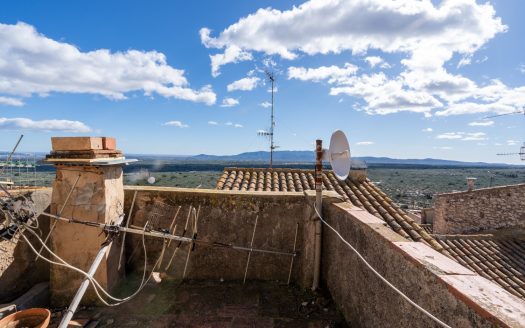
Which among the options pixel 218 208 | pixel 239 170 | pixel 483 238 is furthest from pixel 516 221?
pixel 218 208

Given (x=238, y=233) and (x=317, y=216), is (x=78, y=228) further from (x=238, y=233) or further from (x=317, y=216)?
(x=317, y=216)

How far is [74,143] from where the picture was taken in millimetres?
4027

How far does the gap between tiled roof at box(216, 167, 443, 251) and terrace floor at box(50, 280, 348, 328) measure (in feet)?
9.48

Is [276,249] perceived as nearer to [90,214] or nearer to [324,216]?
[324,216]

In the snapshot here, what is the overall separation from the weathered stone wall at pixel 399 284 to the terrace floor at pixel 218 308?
0.42 m

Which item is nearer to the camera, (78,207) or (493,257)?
(78,207)

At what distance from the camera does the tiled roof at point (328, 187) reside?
697 centimetres

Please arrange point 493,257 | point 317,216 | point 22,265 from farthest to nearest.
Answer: point 493,257 < point 317,216 < point 22,265

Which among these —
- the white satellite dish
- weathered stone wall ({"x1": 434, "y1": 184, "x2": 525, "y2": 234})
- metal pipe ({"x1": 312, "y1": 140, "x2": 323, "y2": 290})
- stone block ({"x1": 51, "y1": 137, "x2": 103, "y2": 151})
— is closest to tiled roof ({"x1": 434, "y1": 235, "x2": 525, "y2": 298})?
weathered stone wall ({"x1": 434, "y1": 184, "x2": 525, "y2": 234})

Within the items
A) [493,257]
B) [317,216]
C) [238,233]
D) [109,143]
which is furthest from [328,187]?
[493,257]

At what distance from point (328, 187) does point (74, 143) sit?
709 centimetres

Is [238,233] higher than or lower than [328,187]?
lower

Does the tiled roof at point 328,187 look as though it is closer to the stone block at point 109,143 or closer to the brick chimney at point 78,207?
the stone block at point 109,143

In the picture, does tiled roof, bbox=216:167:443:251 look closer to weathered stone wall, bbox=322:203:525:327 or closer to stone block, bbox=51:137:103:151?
weathered stone wall, bbox=322:203:525:327
